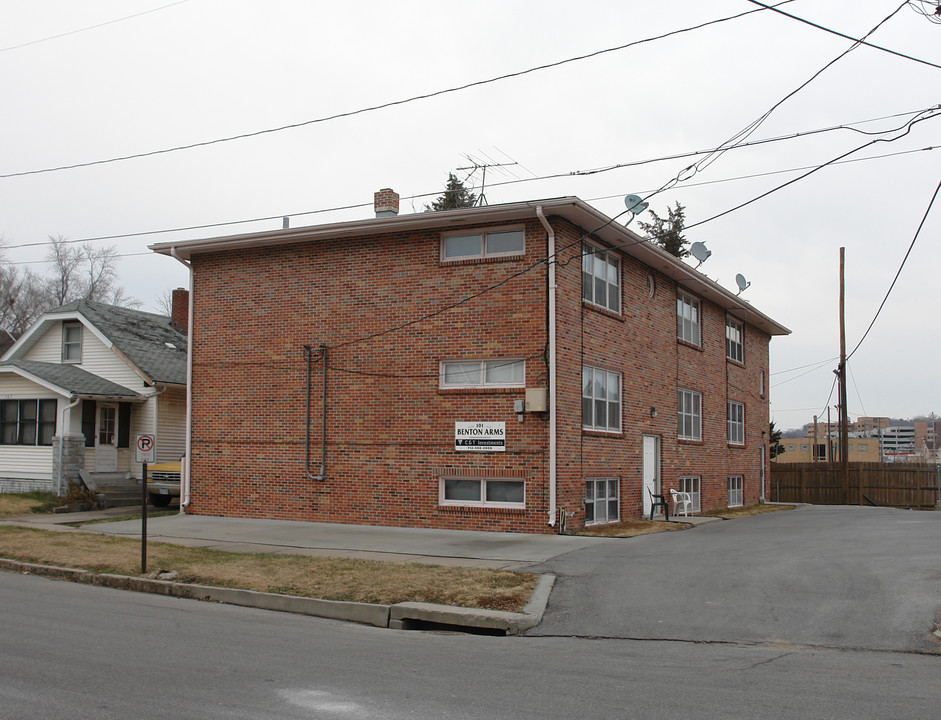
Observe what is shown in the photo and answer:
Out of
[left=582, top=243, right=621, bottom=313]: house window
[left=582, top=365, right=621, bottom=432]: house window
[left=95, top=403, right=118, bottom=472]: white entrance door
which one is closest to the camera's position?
[left=582, top=365, right=621, bottom=432]: house window

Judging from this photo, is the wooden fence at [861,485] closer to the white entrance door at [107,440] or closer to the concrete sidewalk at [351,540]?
the concrete sidewalk at [351,540]

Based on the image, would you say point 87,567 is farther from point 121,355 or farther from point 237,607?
point 121,355

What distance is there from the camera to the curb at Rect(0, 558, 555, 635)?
1021 centimetres

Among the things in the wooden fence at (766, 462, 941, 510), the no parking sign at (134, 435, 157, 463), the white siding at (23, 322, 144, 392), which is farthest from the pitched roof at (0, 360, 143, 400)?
the wooden fence at (766, 462, 941, 510)

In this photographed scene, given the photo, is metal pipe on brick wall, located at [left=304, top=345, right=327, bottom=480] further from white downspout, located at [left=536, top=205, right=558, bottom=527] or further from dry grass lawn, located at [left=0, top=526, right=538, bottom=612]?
white downspout, located at [left=536, top=205, right=558, bottom=527]

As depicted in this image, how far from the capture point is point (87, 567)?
1377cm

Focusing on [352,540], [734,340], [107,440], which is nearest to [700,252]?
[734,340]

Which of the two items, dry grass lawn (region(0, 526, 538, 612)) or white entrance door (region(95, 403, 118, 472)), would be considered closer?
dry grass lawn (region(0, 526, 538, 612))

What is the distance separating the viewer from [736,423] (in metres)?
31.0

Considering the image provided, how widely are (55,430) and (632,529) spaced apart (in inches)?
642

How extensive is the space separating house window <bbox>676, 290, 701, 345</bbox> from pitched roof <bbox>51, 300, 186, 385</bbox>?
14.7m

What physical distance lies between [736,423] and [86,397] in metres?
20.6

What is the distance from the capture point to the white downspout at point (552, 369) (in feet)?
58.6

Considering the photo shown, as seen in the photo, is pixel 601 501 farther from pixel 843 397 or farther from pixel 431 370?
pixel 843 397
